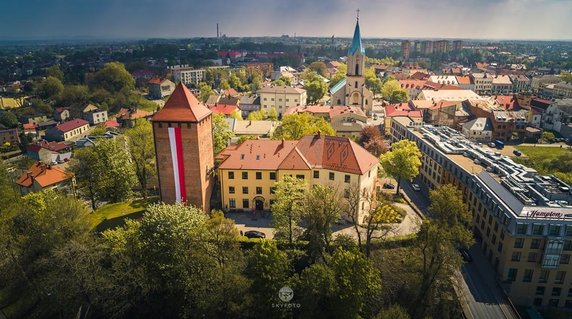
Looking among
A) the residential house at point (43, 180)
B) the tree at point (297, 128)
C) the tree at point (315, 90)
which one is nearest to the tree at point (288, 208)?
the tree at point (297, 128)

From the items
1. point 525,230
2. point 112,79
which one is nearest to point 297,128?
point 525,230

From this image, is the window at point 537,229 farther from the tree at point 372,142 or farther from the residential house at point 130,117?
the residential house at point 130,117

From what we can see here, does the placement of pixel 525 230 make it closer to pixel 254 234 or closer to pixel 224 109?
pixel 254 234

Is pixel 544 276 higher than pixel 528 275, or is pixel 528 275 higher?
pixel 528 275

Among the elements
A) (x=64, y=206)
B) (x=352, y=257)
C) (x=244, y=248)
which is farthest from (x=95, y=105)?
(x=352, y=257)

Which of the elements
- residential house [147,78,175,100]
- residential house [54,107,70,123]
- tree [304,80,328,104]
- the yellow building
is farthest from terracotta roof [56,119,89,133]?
the yellow building

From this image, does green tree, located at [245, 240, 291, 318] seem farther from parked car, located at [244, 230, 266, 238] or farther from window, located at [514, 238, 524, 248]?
window, located at [514, 238, 524, 248]

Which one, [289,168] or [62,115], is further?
[62,115]
